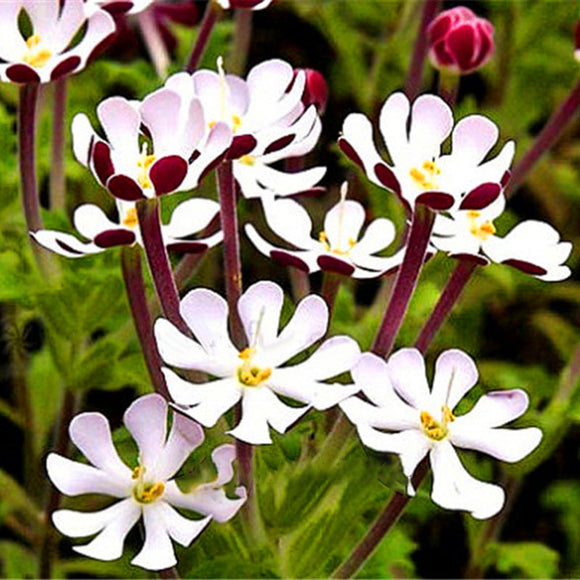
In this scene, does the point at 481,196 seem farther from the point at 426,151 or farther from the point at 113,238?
the point at 113,238

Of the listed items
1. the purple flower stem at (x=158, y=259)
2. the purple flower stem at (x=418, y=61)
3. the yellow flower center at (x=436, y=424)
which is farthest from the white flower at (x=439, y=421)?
the purple flower stem at (x=418, y=61)

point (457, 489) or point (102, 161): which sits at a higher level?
point (102, 161)

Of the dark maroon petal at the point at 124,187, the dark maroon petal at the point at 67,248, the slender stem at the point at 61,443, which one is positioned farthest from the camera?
the slender stem at the point at 61,443

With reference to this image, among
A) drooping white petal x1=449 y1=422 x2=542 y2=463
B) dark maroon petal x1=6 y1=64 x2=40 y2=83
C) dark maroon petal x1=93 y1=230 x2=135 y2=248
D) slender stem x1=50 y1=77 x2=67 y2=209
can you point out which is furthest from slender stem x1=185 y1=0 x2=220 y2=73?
drooping white petal x1=449 y1=422 x2=542 y2=463

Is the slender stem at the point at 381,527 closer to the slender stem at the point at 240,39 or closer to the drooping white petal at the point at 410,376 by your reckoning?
the drooping white petal at the point at 410,376

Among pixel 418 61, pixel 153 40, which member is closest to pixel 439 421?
pixel 418 61

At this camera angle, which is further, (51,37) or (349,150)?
(51,37)
